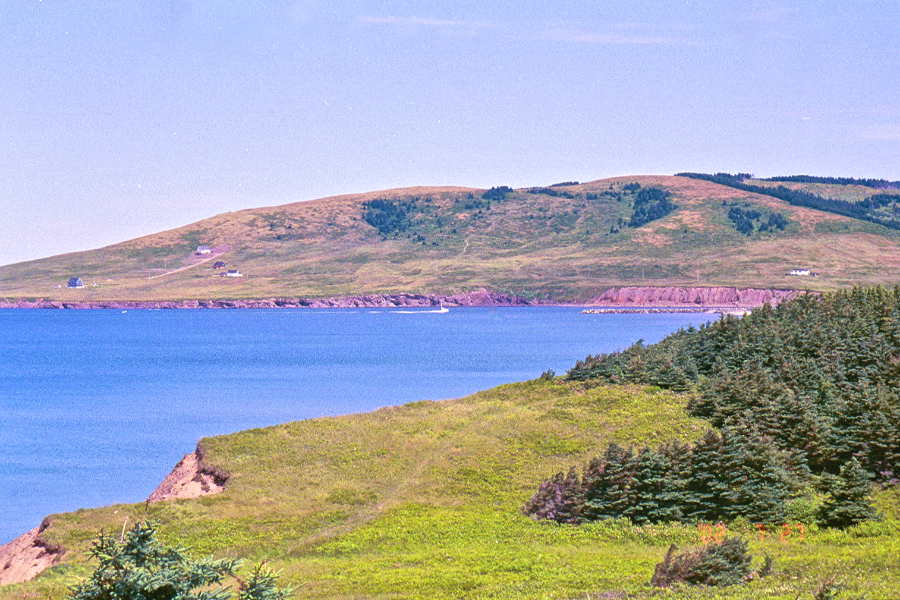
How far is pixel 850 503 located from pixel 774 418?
989cm

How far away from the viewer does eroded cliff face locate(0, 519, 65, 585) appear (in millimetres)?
32438

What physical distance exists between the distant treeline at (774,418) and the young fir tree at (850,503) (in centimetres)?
4

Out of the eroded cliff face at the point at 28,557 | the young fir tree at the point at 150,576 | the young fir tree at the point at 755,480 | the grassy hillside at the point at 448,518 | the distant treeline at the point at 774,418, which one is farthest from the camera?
the eroded cliff face at the point at 28,557

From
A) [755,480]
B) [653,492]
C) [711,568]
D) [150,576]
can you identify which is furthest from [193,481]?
[150,576]

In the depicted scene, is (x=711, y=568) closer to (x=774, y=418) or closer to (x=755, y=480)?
(x=755, y=480)

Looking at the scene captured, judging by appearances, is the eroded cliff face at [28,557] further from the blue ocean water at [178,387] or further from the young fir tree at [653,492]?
the young fir tree at [653,492]

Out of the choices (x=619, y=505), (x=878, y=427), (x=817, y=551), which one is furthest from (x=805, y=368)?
(x=817, y=551)

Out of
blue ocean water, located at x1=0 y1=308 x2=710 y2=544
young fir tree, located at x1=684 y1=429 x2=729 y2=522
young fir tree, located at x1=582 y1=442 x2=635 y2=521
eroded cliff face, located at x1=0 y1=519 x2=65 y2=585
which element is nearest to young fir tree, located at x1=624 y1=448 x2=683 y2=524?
young fir tree, located at x1=582 y1=442 x2=635 y2=521

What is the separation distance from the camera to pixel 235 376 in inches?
4845

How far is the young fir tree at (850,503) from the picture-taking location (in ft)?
94.1

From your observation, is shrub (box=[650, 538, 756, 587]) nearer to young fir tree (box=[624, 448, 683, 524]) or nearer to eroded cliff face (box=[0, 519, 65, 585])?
young fir tree (box=[624, 448, 683, 524])

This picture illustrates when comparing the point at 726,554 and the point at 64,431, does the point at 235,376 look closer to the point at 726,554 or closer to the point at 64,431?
the point at 64,431

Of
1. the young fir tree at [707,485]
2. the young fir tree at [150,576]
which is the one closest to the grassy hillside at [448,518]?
the young fir tree at [150,576]

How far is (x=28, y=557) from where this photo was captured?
33719mm
